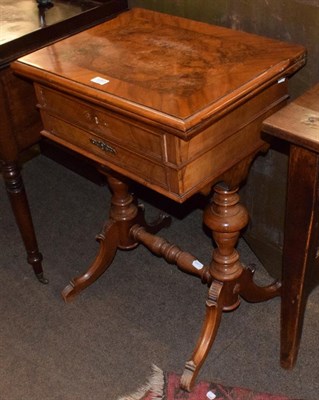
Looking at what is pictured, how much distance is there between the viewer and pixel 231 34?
1.47 m

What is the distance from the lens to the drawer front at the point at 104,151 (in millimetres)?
1315

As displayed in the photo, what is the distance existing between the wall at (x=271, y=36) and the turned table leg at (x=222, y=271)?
0.23 m

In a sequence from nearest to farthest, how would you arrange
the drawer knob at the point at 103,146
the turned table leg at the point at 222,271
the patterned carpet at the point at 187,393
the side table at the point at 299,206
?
the side table at the point at 299,206
the drawer knob at the point at 103,146
the turned table leg at the point at 222,271
the patterned carpet at the point at 187,393

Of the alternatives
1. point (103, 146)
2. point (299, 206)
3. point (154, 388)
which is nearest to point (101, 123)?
point (103, 146)

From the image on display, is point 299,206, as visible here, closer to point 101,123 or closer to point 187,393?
point 101,123

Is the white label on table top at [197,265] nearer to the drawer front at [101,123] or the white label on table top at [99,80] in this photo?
the drawer front at [101,123]

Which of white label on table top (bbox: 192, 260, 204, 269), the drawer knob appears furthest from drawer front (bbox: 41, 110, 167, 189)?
white label on table top (bbox: 192, 260, 204, 269)

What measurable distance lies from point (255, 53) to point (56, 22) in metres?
0.59

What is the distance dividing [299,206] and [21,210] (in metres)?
0.89

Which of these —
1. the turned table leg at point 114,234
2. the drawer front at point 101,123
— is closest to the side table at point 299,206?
the drawer front at point 101,123

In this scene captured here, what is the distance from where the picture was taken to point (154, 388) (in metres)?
1.66

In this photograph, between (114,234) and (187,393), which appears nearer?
(187,393)

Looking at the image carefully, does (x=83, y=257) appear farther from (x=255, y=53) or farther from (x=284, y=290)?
(x=255, y=53)

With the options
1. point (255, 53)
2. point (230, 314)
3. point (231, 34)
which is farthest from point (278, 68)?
point (230, 314)
